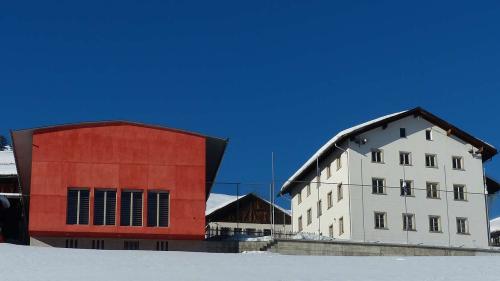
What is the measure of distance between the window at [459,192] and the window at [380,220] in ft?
20.3

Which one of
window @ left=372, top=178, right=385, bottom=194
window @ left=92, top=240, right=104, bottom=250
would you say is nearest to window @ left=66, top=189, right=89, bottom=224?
window @ left=92, top=240, right=104, bottom=250

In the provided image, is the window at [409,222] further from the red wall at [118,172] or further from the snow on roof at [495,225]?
the snow on roof at [495,225]

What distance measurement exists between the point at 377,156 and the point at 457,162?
6.56 m

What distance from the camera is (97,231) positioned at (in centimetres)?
4916

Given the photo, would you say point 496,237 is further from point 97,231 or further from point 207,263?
point 207,263

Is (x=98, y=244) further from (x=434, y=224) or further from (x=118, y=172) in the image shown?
(x=434, y=224)

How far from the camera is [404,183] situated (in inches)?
2621

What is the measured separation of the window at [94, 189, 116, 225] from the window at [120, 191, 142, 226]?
0.49m

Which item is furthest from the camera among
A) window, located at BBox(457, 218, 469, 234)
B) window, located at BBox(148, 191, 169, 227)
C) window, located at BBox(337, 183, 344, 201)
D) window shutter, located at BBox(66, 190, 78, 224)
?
window, located at BBox(457, 218, 469, 234)

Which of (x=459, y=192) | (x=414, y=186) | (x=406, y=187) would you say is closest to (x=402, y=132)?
(x=414, y=186)

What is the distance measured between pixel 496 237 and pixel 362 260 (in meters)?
46.6

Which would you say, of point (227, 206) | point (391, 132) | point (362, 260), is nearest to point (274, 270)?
point (362, 260)

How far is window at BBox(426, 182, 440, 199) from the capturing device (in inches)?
2626

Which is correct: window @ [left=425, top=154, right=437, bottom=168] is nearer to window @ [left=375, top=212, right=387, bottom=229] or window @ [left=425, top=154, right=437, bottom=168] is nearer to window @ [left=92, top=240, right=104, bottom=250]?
window @ [left=375, top=212, right=387, bottom=229]
